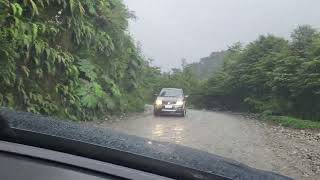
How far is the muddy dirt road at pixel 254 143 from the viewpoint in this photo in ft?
37.6

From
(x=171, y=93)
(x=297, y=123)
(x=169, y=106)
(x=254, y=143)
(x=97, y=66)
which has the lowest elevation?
(x=254, y=143)

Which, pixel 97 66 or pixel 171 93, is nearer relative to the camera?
pixel 97 66

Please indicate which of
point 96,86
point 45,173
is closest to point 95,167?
point 45,173

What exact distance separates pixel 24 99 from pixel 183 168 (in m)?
13.6

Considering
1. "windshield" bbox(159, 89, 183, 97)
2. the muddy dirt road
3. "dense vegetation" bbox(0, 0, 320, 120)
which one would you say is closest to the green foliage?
the muddy dirt road

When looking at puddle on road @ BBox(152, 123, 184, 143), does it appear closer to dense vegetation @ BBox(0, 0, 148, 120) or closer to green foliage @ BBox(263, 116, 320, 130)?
dense vegetation @ BBox(0, 0, 148, 120)

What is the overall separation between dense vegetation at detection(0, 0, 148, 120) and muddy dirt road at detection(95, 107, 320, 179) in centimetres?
169

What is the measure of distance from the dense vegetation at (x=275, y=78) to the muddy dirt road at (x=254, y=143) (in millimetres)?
5716

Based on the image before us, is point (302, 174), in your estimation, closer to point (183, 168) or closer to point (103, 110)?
point (183, 168)

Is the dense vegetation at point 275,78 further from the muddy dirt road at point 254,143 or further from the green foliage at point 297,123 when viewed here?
the muddy dirt road at point 254,143

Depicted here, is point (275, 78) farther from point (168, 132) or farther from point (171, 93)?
point (168, 132)

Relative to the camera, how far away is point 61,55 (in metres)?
17.0

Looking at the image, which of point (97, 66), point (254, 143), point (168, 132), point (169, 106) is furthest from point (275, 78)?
point (254, 143)

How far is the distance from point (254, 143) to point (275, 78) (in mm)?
13241
